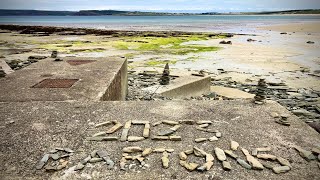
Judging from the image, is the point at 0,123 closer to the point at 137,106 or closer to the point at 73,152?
the point at 73,152

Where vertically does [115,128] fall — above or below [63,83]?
below

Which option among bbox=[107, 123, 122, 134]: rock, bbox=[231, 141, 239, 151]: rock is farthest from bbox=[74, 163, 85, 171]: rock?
bbox=[231, 141, 239, 151]: rock

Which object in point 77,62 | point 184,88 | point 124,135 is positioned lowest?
point 184,88

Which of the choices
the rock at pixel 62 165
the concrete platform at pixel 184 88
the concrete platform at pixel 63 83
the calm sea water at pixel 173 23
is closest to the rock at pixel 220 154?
the rock at pixel 62 165

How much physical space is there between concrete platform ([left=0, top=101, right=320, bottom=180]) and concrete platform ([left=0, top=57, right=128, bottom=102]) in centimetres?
49

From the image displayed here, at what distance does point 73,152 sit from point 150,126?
1211 millimetres

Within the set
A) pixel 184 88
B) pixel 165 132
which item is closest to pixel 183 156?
pixel 165 132

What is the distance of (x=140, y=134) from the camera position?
155 inches

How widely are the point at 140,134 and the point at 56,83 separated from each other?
11.6 ft

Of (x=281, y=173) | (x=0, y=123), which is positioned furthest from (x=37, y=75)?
(x=281, y=173)

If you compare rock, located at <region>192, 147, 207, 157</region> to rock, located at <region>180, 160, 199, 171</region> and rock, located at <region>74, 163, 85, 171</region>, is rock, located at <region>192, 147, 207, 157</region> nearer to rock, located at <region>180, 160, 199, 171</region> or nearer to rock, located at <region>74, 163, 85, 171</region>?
rock, located at <region>180, 160, 199, 171</region>

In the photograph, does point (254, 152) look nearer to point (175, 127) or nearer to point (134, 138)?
point (175, 127)

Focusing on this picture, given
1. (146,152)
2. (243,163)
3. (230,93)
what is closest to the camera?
(243,163)

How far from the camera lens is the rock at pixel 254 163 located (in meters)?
3.12
